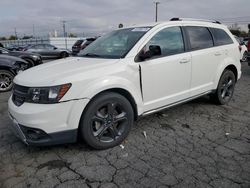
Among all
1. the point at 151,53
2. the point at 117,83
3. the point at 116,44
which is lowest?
the point at 117,83

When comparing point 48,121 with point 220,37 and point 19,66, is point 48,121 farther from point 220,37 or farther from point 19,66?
point 19,66

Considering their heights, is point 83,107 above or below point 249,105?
above

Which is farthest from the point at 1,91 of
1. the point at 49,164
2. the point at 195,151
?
the point at 195,151

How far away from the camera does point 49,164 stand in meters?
2.94

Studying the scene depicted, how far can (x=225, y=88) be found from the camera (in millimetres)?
5086

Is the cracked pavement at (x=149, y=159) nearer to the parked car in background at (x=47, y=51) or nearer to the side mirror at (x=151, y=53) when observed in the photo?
the side mirror at (x=151, y=53)

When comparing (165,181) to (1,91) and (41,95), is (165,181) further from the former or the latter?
(1,91)

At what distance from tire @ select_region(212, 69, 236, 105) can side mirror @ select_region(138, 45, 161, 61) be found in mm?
2001

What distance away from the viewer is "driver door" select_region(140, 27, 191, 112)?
11.5 ft

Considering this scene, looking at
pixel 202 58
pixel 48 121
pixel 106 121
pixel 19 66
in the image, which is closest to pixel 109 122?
Result: pixel 106 121

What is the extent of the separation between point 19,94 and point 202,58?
3140 mm

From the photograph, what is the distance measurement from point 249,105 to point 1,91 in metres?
6.78

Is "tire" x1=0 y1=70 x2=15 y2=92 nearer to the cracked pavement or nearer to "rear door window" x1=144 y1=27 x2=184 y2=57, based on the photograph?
the cracked pavement

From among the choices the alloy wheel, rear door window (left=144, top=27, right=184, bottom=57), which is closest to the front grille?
the alloy wheel
